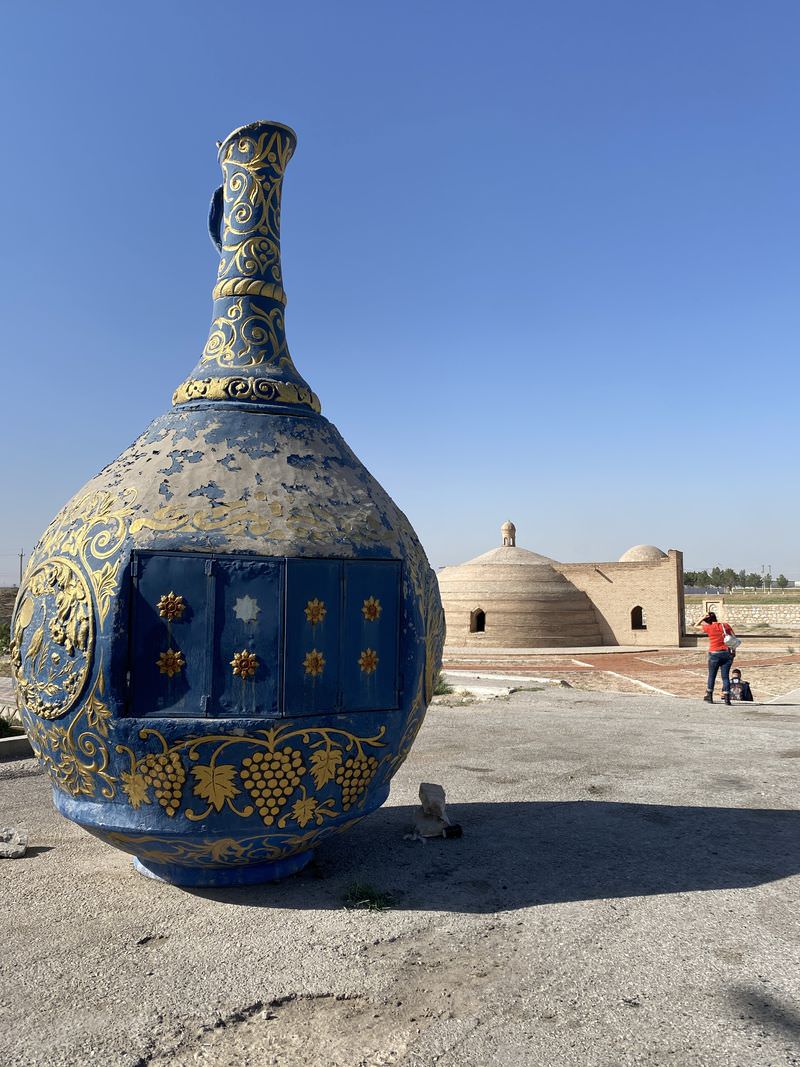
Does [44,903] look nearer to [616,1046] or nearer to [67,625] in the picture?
[67,625]

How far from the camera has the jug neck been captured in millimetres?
5070

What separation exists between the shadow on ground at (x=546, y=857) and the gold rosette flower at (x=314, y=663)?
53.5 inches

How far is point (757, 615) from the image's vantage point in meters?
46.7

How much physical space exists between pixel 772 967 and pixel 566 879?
1406 mm

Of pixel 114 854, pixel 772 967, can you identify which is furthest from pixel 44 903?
pixel 772 967

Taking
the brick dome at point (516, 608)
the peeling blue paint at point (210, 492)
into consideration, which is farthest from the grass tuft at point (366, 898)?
the brick dome at point (516, 608)

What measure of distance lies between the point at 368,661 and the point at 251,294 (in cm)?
261

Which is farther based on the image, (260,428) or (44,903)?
(260,428)

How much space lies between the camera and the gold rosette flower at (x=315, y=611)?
4367mm

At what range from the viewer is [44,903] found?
14.8ft

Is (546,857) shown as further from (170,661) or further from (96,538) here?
(96,538)

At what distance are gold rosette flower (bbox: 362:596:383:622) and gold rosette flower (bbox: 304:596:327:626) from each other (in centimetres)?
28

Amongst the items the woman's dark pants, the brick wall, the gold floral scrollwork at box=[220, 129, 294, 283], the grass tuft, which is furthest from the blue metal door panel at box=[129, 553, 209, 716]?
the brick wall

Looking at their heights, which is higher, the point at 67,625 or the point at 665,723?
the point at 67,625
